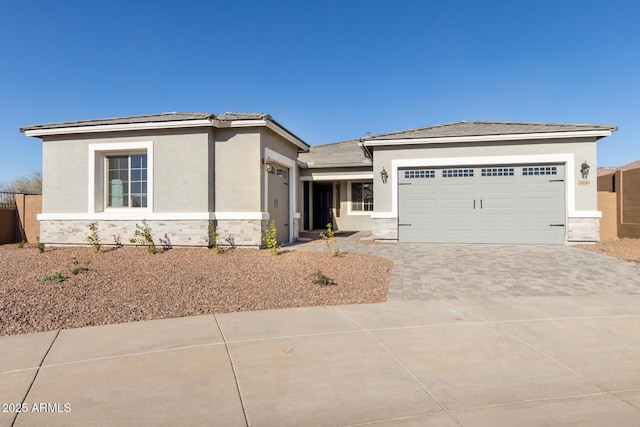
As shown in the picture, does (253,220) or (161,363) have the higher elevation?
(253,220)

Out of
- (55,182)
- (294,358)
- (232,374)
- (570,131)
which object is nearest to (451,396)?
(294,358)

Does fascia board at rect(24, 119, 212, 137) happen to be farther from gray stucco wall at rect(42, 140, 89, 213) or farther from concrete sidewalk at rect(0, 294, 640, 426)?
concrete sidewalk at rect(0, 294, 640, 426)

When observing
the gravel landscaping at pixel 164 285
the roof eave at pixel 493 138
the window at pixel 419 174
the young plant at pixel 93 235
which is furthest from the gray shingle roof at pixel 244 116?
the window at pixel 419 174

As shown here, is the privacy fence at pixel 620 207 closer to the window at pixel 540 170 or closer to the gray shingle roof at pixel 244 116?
the window at pixel 540 170

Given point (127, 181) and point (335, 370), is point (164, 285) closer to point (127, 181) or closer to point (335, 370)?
point (335, 370)

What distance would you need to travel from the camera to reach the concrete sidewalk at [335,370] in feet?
10.1

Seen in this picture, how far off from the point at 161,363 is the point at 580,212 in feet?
42.9

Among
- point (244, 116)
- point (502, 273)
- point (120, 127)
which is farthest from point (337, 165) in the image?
point (502, 273)

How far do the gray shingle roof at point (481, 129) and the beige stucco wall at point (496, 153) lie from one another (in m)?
0.37

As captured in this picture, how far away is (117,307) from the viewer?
5934mm

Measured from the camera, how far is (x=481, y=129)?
13.5 metres

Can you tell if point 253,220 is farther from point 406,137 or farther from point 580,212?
point 580,212

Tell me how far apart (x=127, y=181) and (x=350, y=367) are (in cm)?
1079

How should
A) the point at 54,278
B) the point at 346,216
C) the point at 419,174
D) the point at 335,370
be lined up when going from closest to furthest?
the point at 335,370 < the point at 54,278 < the point at 419,174 < the point at 346,216
